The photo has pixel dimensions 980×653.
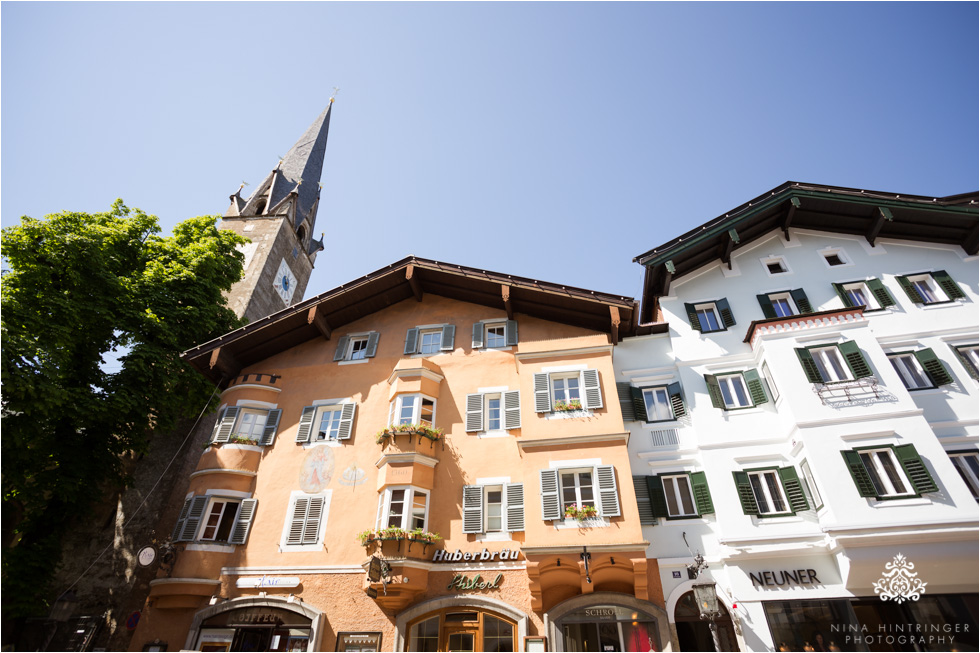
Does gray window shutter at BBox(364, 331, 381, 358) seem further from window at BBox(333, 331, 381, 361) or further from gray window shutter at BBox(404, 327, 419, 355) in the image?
gray window shutter at BBox(404, 327, 419, 355)

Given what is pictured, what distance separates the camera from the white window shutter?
→ 16.7 meters

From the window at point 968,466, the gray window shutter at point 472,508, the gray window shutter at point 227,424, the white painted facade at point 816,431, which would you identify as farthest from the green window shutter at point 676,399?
the gray window shutter at point 227,424

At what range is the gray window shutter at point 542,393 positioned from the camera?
1634cm

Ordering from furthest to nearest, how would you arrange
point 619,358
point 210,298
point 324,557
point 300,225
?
1. point 300,225
2. point 210,298
3. point 619,358
4. point 324,557

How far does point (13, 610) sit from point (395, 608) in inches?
414

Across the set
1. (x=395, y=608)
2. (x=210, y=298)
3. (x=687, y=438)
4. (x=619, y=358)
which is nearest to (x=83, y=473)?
(x=210, y=298)

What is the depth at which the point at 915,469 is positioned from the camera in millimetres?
12883

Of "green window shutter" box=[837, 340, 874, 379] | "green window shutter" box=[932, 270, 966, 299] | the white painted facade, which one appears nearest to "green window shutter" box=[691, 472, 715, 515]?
the white painted facade

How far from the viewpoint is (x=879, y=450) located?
13508 mm

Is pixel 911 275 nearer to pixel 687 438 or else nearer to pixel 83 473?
pixel 687 438

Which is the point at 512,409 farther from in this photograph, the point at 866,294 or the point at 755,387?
the point at 866,294

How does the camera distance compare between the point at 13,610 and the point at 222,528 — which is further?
the point at 222,528

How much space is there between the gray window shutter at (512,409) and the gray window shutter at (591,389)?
7.30 feet

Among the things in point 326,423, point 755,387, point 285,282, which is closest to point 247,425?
point 326,423
